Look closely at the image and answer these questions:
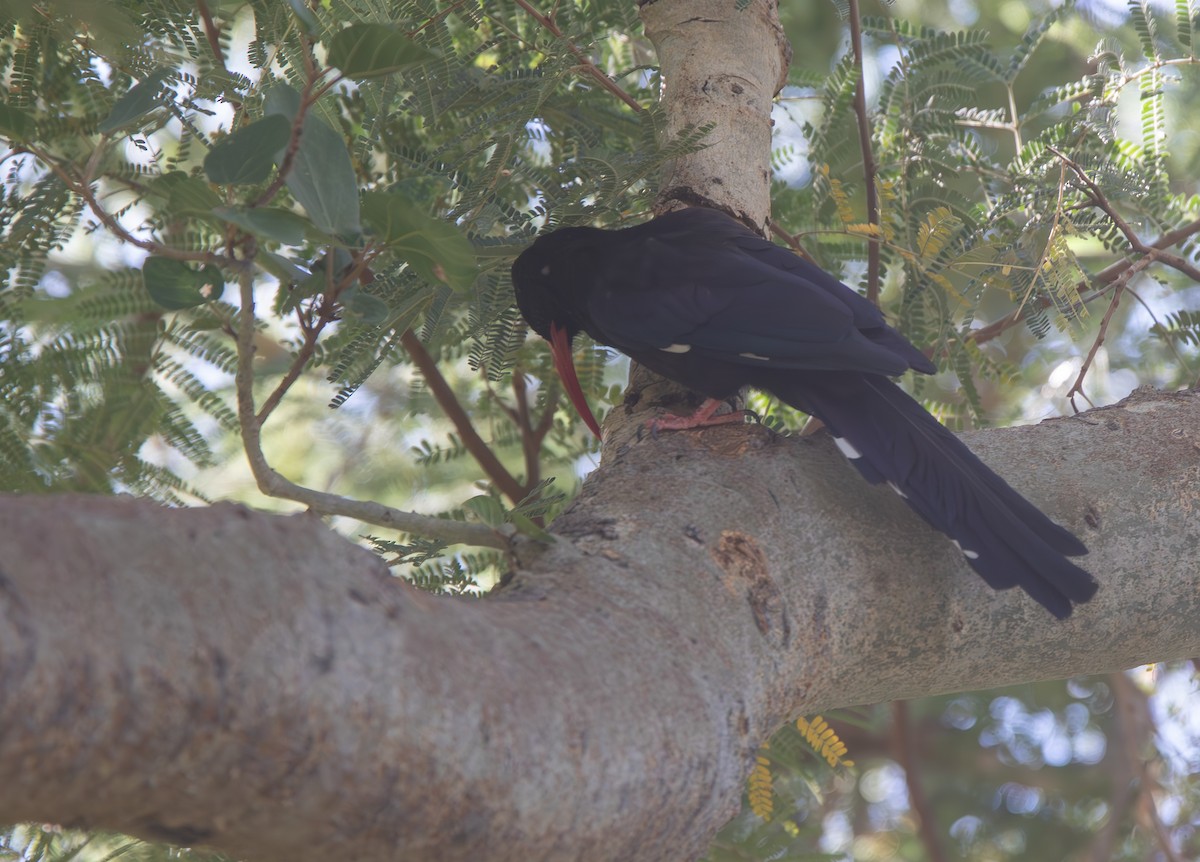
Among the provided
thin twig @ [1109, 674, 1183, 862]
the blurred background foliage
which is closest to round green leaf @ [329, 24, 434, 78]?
the blurred background foliage

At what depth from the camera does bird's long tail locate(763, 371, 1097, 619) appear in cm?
191

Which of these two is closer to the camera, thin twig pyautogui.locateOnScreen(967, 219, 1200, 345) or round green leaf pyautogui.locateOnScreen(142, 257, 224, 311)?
round green leaf pyautogui.locateOnScreen(142, 257, 224, 311)

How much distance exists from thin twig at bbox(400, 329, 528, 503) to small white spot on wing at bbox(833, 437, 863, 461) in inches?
51.2

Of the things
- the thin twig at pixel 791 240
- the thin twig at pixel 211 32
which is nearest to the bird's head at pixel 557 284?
the thin twig at pixel 791 240

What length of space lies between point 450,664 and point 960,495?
1111mm

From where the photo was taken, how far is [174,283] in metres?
1.71

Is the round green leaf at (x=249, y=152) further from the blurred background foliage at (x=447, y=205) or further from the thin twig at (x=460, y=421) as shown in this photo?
the thin twig at (x=460, y=421)

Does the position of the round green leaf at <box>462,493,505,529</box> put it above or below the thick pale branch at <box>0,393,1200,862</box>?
above

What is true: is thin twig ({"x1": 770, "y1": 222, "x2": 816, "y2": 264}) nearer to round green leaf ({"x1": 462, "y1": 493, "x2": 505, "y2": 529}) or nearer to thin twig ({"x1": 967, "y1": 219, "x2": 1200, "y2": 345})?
thin twig ({"x1": 967, "y1": 219, "x2": 1200, "y2": 345})

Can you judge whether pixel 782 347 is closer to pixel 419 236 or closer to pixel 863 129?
pixel 863 129

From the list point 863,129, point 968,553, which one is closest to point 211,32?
point 863,129

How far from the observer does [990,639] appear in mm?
1968

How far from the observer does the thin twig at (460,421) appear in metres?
3.26

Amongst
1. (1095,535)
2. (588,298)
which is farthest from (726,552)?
(588,298)
